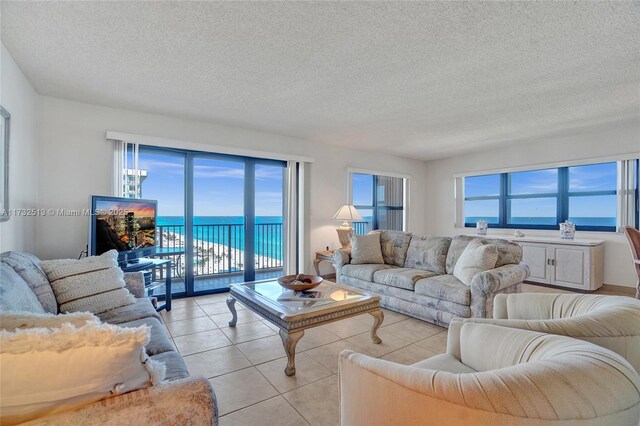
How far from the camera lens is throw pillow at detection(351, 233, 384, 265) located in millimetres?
3988

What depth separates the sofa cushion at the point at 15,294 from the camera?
1285 millimetres

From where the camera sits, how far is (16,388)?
0.67 metres

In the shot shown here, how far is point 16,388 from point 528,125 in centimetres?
513

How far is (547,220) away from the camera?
497 centimetres

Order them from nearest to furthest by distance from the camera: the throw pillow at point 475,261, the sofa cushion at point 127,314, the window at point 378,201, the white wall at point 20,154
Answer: the sofa cushion at point 127,314, the white wall at point 20,154, the throw pillow at point 475,261, the window at point 378,201

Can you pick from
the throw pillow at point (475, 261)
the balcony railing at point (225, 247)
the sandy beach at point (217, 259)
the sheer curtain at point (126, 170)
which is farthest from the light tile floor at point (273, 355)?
the sheer curtain at point (126, 170)

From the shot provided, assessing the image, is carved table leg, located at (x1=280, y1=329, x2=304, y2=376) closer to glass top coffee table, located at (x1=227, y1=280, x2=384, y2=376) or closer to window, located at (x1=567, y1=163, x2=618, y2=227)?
glass top coffee table, located at (x1=227, y1=280, x2=384, y2=376)

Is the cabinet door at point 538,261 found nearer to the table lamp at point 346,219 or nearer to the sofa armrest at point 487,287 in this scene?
the sofa armrest at point 487,287

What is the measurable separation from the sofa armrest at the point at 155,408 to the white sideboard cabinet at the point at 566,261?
5.13m

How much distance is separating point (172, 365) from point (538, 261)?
16.9 feet

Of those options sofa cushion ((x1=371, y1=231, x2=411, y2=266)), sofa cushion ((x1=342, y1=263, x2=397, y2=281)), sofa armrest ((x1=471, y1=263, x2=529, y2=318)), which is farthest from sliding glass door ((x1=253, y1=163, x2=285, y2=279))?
sofa armrest ((x1=471, y1=263, x2=529, y2=318))

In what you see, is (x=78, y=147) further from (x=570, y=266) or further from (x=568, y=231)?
(x=568, y=231)

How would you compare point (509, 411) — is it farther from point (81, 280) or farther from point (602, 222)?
point (602, 222)

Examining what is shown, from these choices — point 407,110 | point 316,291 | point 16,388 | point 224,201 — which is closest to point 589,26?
point 407,110
